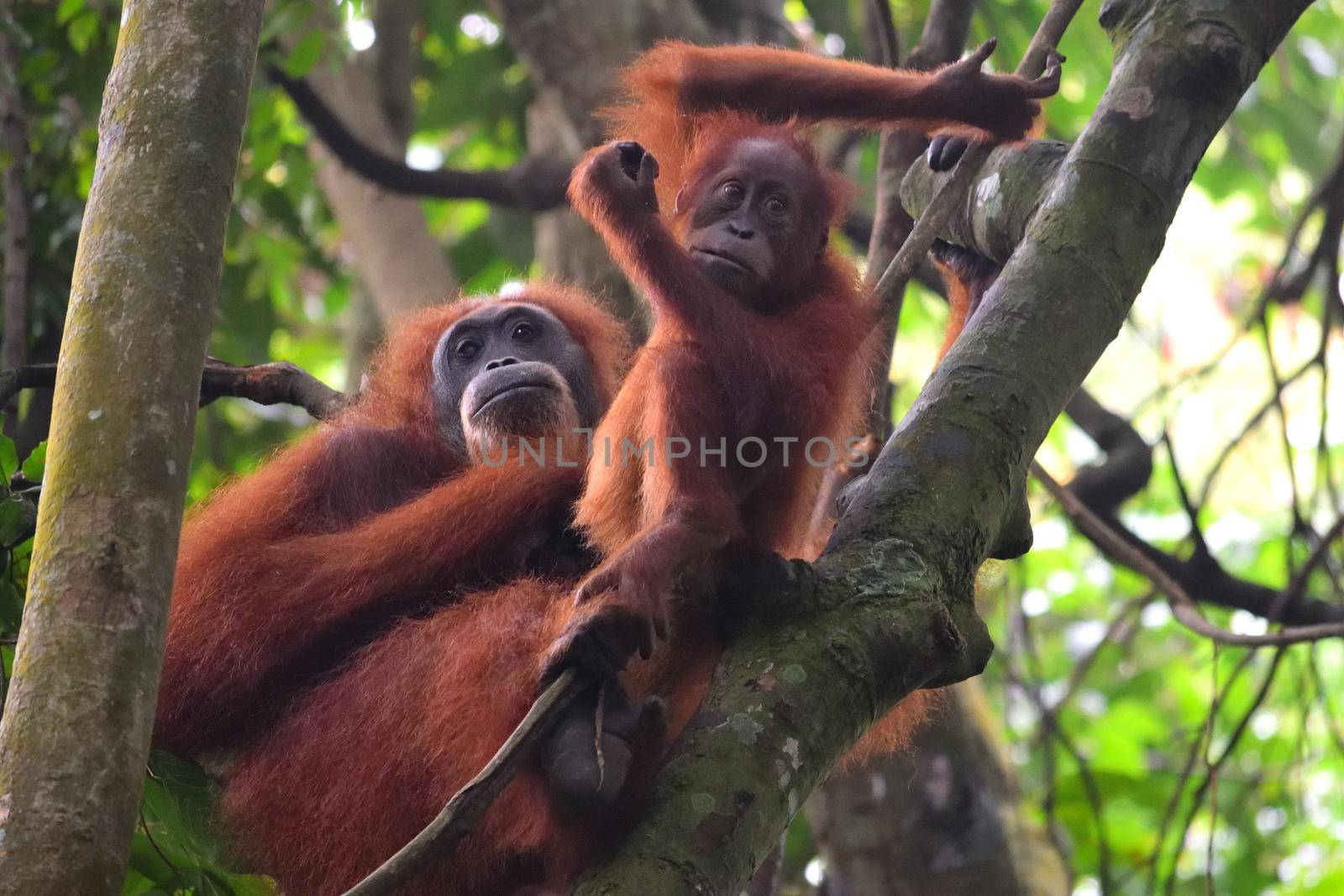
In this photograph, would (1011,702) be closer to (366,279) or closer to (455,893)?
(366,279)

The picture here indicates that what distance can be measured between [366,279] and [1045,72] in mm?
3606

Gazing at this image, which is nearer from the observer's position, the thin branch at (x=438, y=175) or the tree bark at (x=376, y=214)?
the thin branch at (x=438, y=175)

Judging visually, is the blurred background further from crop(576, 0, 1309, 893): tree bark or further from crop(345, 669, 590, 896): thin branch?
crop(576, 0, 1309, 893): tree bark

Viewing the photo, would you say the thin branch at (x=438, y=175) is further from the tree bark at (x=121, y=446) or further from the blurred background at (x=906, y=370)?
the tree bark at (x=121, y=446)

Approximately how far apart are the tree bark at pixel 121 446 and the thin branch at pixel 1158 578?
7.39 feet

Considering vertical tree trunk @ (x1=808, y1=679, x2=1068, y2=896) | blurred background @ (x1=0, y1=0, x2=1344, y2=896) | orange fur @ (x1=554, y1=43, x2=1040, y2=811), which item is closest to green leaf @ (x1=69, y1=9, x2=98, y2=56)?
blurred background @ (x1=0, y1=0, x2=1344, y2=896)

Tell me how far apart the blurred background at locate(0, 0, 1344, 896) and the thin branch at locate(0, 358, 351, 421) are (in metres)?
0.46

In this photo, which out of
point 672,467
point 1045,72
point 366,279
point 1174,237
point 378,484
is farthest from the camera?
point 1174,237

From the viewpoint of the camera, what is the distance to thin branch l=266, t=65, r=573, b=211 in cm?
502

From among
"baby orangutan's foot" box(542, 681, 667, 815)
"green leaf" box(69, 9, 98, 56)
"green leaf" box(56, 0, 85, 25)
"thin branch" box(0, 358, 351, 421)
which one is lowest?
"baby orangutan's foot" box(542, 681, 667, 815)

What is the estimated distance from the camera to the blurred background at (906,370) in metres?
4.08

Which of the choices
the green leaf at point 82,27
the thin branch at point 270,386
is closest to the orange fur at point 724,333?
the thin branch at point 270,386

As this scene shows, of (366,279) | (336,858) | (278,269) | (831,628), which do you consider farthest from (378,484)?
(278,269)

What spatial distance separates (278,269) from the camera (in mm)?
6242
